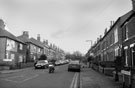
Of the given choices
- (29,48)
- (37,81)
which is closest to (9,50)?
(29,48)

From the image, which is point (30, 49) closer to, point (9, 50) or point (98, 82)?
point (9, 50)

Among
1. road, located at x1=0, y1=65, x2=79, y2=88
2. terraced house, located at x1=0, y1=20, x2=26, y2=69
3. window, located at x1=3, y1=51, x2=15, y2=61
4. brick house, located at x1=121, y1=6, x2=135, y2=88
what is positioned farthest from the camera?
window, located at x1=3, y1=51, x2=15, y2=61

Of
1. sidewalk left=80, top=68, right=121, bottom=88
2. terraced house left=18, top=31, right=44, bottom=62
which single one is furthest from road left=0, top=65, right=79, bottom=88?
terraced house left=18, top=31, right=44, bottom=62

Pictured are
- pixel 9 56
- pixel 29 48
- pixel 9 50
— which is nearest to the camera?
pixel 9 50

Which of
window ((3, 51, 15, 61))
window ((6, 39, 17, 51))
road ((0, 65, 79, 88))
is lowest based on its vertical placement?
road ((0, 65, 79, 88))

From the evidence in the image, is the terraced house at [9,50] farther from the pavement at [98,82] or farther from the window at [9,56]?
the pavement at [98,82]

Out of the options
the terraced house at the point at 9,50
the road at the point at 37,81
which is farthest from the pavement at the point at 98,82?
the terraced house at the point at 9,50

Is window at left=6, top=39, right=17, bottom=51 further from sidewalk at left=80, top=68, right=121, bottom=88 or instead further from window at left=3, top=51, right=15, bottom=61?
sidewalk at left=80, top=68, right=121, bottom=88

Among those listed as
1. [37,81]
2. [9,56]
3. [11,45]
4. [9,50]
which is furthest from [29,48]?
[37,81]

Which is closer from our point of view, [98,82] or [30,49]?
[98,82]

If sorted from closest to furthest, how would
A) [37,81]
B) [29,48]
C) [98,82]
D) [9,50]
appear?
[98,82] < [37,81] < [9,50] < [29,48]

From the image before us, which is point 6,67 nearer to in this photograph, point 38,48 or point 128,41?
point 128,41

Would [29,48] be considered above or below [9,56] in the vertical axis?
above

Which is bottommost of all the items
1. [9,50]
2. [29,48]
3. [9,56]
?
[9,56]
